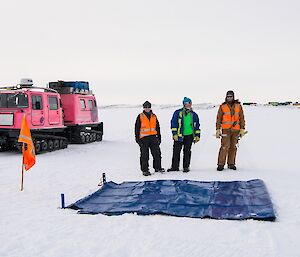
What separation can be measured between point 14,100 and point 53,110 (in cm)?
168

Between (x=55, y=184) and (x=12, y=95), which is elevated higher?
(x=12, y=95)

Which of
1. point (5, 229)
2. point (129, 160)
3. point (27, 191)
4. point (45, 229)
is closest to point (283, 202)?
point (45, 229)

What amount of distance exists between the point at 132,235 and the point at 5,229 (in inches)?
66.9

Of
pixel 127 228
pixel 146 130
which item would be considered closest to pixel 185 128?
pixel 146 130

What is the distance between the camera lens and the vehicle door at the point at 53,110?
45.0 ft

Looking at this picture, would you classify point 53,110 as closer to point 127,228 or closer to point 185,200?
point 185,200

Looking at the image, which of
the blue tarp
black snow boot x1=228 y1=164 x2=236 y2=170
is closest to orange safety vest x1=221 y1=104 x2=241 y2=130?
black snow boot x1=228 y1=164 x2=236 y2=170

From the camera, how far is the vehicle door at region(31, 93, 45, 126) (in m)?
12.7

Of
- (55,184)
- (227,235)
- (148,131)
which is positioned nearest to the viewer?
(227,235)

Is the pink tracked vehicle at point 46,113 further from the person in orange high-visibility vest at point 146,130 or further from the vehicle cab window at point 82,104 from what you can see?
the person in orange high-visibility vest at point 146,130

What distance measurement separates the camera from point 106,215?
536cm

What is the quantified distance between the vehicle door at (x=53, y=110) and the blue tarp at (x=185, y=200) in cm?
722

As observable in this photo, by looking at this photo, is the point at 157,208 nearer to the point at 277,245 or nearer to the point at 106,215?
the point at 106,215

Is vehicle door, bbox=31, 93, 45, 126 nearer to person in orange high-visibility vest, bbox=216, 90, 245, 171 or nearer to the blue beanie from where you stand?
the blue beanie
